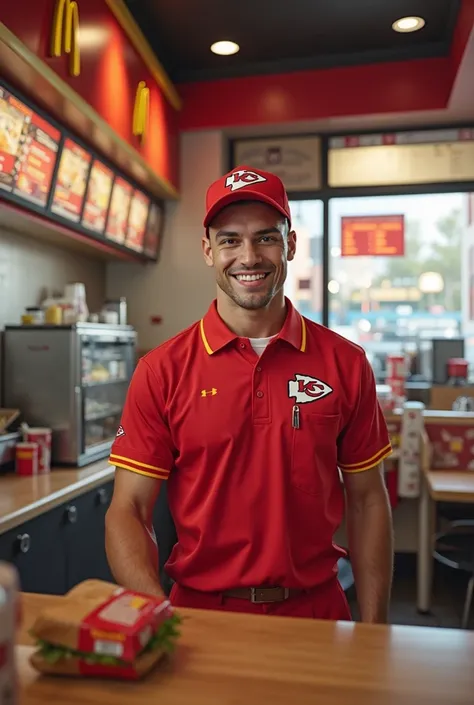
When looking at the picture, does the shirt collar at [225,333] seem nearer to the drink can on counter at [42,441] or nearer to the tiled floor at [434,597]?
the drink can on counter at [42,441]

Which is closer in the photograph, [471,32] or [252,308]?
[252,308]

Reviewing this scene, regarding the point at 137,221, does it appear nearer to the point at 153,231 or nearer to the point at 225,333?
the point at 153,231

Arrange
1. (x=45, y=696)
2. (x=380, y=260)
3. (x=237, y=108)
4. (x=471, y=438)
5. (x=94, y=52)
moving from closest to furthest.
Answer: (x=45, y=696) < (x=94, y=52) < (x=471, y=438) < (x=237, y=108) < (x=380, y=260)

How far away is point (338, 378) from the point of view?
158 centimetres

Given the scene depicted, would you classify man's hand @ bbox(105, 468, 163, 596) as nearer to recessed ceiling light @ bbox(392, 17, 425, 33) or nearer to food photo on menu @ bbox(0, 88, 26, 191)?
food photo on menu @ bbox(0, 88, 26, 191)

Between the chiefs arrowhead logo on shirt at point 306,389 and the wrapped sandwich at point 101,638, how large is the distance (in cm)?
72

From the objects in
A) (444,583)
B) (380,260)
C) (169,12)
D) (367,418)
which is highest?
(169,12)

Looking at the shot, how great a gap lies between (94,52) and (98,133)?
411 mm

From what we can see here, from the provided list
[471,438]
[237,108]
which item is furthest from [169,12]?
[471,438]

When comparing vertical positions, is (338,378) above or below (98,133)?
below

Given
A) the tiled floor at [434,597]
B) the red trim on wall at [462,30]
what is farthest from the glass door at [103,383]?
the red trim on wall at [462,30]

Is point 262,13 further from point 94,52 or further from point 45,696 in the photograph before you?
point 45,696

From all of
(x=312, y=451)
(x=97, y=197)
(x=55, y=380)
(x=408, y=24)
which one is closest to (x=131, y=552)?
(x=312, y=451)

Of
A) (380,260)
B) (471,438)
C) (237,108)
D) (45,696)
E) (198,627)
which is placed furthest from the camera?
(380,260)
